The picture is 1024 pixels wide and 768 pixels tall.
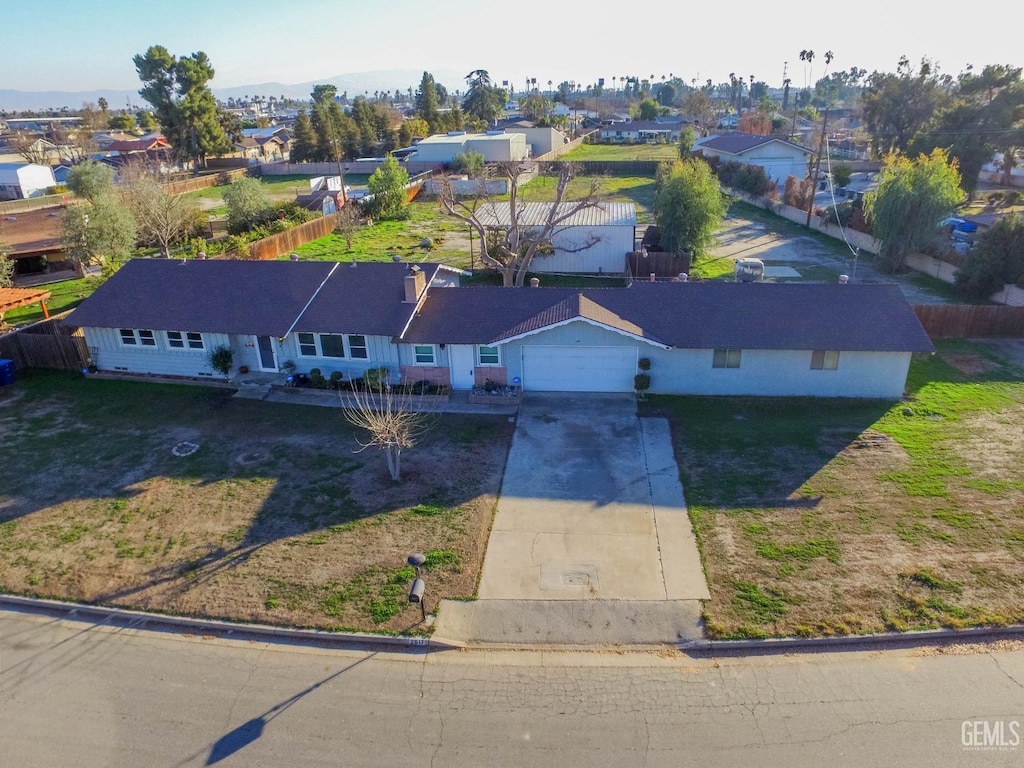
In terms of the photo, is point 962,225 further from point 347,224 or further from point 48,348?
point 48,348

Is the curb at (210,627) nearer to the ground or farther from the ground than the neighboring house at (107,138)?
nearer to the ground

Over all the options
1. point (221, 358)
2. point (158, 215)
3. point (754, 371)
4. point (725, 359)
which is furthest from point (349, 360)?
point (158, 215)

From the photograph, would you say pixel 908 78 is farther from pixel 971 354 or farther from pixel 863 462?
pixel 863 462

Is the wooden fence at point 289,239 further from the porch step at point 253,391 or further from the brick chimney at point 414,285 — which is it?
the brick chimney at point 414,285

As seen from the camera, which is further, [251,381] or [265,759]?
[251,381]

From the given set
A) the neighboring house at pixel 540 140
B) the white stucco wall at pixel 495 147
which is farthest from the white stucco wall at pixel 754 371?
the neighboring house at pixel 540 140

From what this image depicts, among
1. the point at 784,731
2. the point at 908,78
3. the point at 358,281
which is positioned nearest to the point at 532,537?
the point at 784,731

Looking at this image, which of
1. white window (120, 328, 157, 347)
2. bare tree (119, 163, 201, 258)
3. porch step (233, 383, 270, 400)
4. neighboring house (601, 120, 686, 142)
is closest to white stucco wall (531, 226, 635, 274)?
porch step (233, 383, 270, 400)
